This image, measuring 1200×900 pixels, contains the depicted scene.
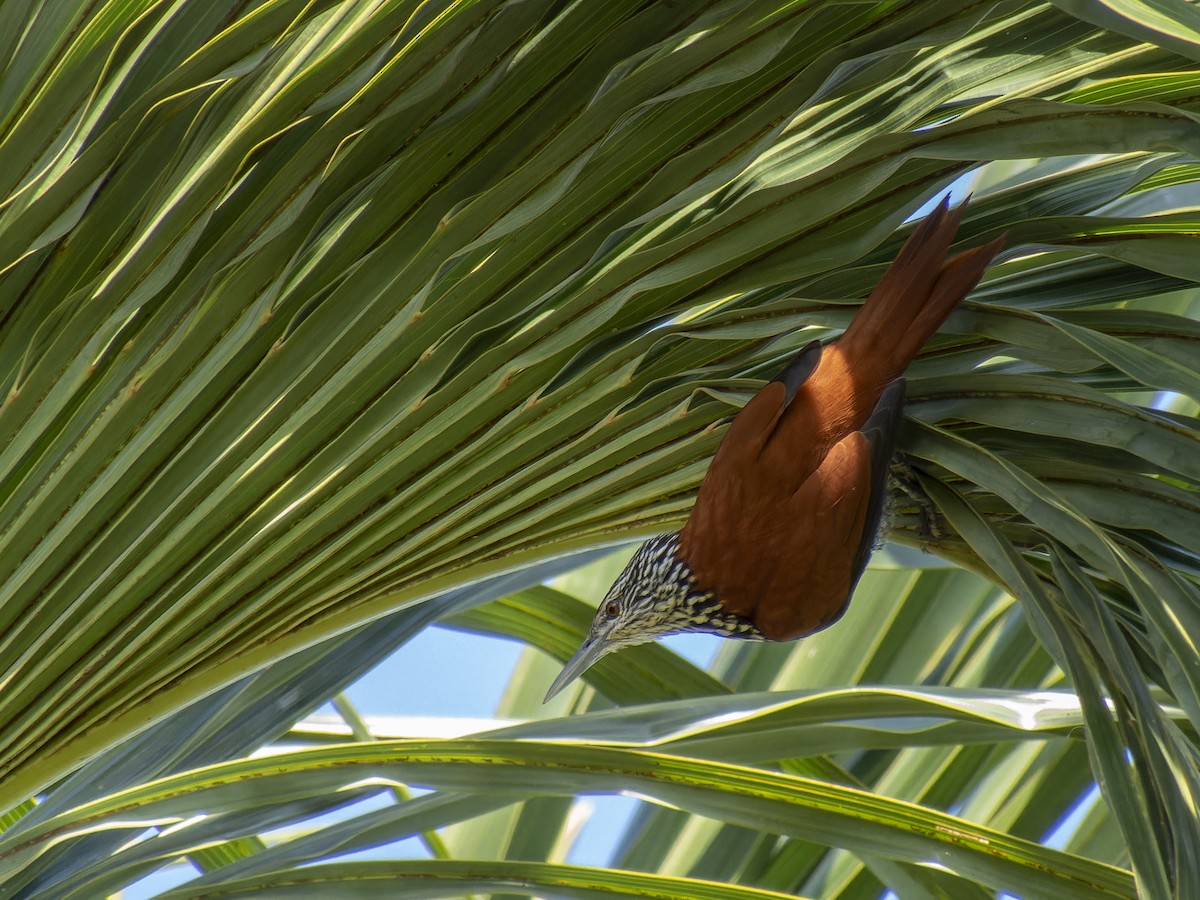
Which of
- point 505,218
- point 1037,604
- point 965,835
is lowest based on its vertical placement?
point 965,835

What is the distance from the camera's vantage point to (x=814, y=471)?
111 cm

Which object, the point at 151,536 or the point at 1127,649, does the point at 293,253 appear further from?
the point at 1127,649

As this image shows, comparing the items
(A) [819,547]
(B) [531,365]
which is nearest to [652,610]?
(A) [819,547]

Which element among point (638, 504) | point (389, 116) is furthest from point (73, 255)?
point (638, 504)

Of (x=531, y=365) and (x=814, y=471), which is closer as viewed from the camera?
(x=531, y=365)

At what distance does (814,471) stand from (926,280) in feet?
0.89

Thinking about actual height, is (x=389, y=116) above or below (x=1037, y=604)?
above

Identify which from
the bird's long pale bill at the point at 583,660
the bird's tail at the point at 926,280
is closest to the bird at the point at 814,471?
the bird's tail at the point at 926,280

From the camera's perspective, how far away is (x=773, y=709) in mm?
1007

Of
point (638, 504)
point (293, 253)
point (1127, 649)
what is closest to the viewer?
point (1127, 649)

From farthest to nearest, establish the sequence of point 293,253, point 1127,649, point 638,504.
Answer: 1. point 638,504
2. point 293,253
3. point 1127,649

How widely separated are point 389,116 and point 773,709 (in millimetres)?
632

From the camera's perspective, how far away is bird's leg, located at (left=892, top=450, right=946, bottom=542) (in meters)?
1.03

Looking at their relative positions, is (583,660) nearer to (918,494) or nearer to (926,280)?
(918,494)
